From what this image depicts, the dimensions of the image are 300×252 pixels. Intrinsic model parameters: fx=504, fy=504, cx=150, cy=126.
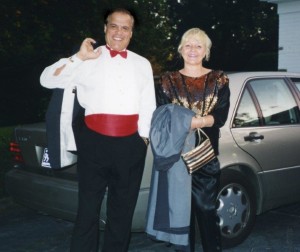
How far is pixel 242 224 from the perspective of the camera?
14.2 ft

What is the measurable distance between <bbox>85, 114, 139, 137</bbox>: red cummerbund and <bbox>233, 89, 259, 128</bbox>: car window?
1.32 meters

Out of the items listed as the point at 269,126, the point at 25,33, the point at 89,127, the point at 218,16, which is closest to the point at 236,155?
the point at 269,126

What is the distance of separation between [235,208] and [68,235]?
5.44 ft

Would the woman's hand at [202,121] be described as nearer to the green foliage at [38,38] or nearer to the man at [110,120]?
the man at [110,120]

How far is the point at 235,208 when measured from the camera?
14.0ft

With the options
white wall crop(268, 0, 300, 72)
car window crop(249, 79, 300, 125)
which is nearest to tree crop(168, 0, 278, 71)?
white wall crop(268, 0, 300, 72)

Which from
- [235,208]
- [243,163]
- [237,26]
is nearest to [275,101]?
[243,163]

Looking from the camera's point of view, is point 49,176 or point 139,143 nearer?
point 139,143

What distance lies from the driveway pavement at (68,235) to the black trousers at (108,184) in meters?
0.96

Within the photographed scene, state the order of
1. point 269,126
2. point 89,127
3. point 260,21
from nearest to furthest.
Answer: point 89,127, point 269,126, point 260,21

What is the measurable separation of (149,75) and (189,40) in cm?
36

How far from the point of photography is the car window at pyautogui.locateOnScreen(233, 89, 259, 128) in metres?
4.32

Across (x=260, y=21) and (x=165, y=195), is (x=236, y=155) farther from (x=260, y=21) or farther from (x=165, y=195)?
(x=260, y=21)

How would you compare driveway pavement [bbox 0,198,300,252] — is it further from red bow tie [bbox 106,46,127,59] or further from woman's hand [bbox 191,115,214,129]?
red bow tie [bbox 106,46,127,59]
